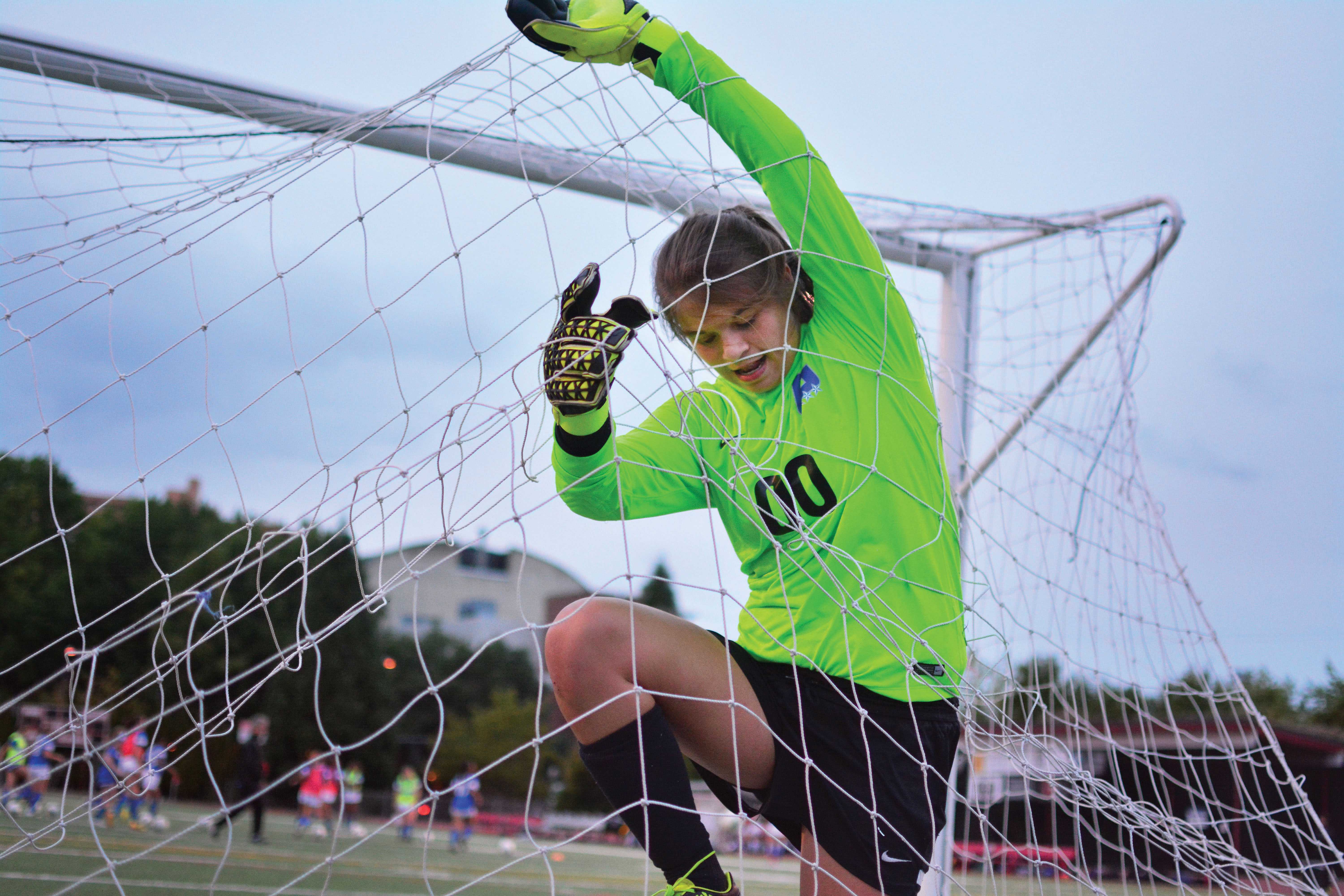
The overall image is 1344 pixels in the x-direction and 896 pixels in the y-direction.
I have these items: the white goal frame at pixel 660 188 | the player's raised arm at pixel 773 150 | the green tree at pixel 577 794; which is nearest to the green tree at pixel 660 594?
the green tree at pixel 577 794

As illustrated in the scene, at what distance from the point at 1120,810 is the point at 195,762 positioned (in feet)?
87.1

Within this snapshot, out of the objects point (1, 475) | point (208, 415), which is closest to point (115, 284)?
point (208, 415)

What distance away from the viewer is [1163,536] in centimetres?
328

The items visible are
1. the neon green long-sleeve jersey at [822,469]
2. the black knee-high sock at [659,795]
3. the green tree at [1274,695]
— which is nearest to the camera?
the black knee-high sock at [659,795]

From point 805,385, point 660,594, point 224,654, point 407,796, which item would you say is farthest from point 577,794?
point 805,385

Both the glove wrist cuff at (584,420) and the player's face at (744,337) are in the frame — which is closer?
the glove wrist cuff at (584,420)

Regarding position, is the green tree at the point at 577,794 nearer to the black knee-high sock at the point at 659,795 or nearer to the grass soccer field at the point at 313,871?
the grass soccer field at the point at 313,871

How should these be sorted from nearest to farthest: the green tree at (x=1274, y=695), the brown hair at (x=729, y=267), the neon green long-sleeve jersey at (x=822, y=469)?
the neon green long-sleeve jersey at (x=822, y=469), the brown hair at (x=729, y=267), the green tree at (x=1274, y=695)

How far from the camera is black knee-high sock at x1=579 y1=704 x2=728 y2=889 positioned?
1585 mm

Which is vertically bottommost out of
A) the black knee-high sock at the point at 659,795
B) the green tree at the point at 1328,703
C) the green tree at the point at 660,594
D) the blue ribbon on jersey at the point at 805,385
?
the black knee-high sock at the point at 659,795

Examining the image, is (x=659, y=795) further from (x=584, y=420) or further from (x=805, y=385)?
(x=805, y=385)

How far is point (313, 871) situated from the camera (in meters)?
1.32

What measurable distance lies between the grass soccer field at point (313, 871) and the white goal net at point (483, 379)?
344mm

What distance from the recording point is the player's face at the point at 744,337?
76.0 inches
